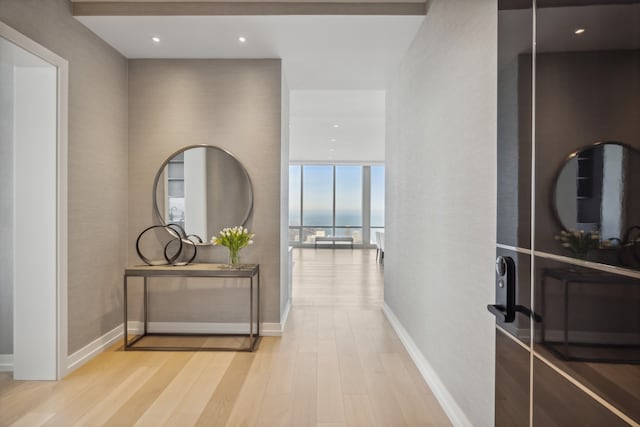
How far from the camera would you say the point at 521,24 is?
4.56 ft

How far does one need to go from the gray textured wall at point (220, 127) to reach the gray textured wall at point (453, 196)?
1.24m

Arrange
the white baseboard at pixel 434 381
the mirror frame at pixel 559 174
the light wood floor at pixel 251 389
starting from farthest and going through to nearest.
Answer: the light wood floor at pixel 251 389 < the white baseboard at pixel 434 381 < the mirror frame at pixel 559 174

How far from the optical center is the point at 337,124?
6961 millimetres

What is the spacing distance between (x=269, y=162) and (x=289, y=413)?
2210 millimetres

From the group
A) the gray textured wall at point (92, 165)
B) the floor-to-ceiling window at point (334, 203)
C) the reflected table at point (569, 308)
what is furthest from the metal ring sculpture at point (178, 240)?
the floor-to-ceiling window at point (334, 203)

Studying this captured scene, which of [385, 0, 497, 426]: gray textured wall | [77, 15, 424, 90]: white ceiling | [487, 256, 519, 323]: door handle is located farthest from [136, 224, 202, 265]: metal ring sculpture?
[487, 256, 519, 323]: door handle

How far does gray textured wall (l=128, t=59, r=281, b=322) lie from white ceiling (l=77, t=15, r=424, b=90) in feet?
0.55

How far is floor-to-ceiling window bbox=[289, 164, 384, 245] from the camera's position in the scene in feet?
41.6

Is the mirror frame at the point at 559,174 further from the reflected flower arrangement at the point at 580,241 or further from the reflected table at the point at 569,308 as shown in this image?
the reflected table at the point at 569,308

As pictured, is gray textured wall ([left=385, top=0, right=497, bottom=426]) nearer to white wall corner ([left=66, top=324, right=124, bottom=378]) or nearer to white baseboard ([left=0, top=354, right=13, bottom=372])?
white wall corner ([left=66, top=324, right=124, bottom=378])

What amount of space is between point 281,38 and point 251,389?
2710mm

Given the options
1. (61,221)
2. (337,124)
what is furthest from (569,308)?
(337,124)

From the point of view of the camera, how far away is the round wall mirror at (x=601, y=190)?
90cm

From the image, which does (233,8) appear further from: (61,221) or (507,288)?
(507,288)
